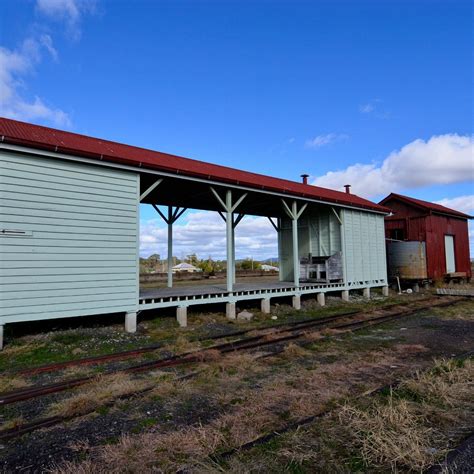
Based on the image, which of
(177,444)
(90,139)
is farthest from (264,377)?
(90,139)

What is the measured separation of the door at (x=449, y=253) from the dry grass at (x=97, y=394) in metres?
22.3

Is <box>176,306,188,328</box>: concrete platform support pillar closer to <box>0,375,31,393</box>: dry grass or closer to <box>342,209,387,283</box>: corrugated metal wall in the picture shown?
<box>0,375,31,393</box>: dry grass

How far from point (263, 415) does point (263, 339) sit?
4.27 meters

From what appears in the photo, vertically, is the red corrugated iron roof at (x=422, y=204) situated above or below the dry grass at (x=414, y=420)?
above

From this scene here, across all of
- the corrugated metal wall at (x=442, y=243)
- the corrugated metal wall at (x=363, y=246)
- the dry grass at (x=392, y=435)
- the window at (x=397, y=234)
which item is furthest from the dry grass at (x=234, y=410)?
the window at (x=397, y=234)

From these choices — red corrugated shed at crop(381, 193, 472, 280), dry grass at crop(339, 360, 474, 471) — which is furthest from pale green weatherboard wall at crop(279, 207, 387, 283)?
dry grass at crop(339, 360, 474, 471)

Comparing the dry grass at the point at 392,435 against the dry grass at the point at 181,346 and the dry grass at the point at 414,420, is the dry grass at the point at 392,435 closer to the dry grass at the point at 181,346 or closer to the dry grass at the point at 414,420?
the dry grass at the point at 414,420

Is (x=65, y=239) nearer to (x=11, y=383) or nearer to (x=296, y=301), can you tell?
(x=11, y=383)

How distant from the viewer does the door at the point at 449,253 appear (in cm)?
2225

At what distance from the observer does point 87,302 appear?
817 cm

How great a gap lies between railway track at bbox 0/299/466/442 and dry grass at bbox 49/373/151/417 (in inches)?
5.1

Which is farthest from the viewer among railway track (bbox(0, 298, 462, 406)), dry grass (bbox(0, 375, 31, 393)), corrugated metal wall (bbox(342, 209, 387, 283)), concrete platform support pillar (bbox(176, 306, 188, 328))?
corrugated metal wall (bbox(342, 209, 387, 283))

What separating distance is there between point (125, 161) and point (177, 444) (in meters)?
6.95

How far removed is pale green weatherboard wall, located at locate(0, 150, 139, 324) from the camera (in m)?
7.30
